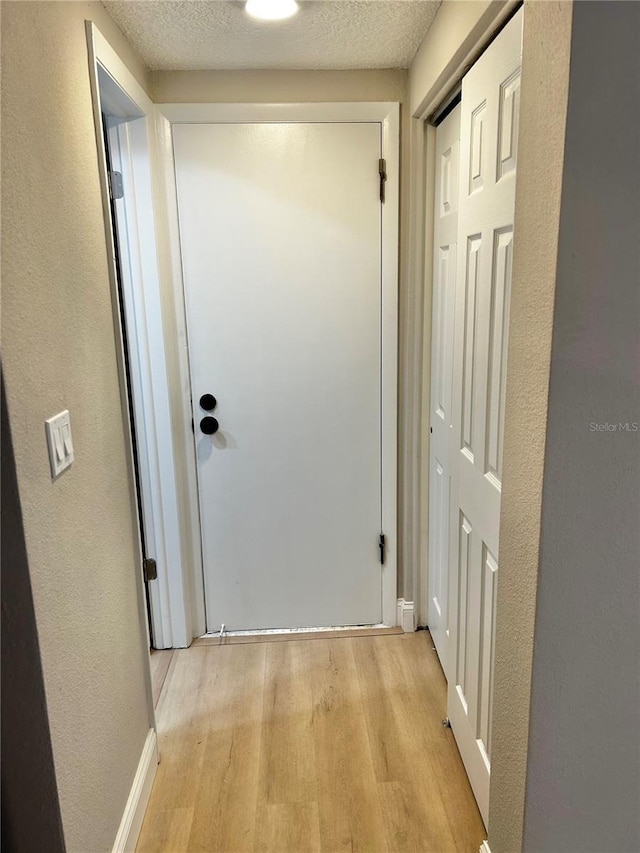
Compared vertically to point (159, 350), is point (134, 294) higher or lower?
higher

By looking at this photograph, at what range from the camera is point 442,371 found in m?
2.00

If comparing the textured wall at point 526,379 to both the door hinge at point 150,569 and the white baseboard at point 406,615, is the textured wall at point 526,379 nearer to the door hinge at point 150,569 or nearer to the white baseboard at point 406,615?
the white baseboard at point 406,615

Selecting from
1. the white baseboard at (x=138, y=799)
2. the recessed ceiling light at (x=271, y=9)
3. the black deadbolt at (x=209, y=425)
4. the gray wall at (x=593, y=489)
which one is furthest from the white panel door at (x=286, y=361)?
the gray wall at (x=593, y=489)

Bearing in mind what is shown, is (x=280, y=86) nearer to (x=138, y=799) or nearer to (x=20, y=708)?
(x=20, y=708)

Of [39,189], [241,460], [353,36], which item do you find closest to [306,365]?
[241,460]

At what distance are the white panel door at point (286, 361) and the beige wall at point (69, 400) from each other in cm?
66

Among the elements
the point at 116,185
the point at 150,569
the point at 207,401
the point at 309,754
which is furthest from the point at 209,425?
the point at 309,754

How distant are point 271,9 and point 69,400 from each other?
1.18 meters

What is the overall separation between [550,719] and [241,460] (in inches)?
57.3

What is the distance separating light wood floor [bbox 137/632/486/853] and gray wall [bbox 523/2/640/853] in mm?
541

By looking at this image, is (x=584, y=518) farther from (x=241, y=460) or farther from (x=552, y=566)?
(x=241, y=460)

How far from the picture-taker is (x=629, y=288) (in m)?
0.94

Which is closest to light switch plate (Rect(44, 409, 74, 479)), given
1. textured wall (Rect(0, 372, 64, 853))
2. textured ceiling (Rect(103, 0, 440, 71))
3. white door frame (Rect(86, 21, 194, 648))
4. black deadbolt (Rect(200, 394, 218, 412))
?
textured wall (Rect(0, 372, 64, 853))

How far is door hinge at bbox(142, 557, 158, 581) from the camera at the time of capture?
224 cm
